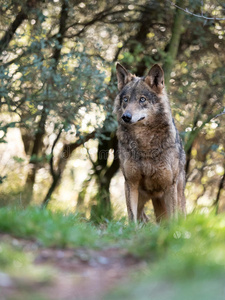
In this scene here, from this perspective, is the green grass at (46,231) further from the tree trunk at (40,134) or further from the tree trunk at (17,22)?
the tree trunk at (17,22)

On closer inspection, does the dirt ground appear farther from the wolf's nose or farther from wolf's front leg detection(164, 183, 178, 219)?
wolf's front leg detection(164, 183, 178, 219)

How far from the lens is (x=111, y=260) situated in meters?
4.20

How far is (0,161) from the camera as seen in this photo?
1330 centimetres

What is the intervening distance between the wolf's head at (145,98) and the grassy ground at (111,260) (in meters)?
2.54

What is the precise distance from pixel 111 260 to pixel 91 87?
6.94 meters

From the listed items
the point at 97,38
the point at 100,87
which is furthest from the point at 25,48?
Answer: the point at 97,38

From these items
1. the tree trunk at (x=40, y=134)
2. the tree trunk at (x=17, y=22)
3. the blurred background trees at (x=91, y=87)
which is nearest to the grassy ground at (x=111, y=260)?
the blurred background trees at (x=91, y=87)

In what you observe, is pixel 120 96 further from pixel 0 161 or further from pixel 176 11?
pixel 0 161

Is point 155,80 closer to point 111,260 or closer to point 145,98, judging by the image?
point 145,98

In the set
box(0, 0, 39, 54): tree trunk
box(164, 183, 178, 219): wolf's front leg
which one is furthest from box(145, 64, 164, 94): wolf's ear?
box(0, 0, 39, 54): tree trunk

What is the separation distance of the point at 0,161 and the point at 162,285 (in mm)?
10465

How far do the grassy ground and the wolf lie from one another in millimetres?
2243

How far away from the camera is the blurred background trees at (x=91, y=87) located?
10.4 metres

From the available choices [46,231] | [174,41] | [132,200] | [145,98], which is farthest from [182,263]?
[174,41]
